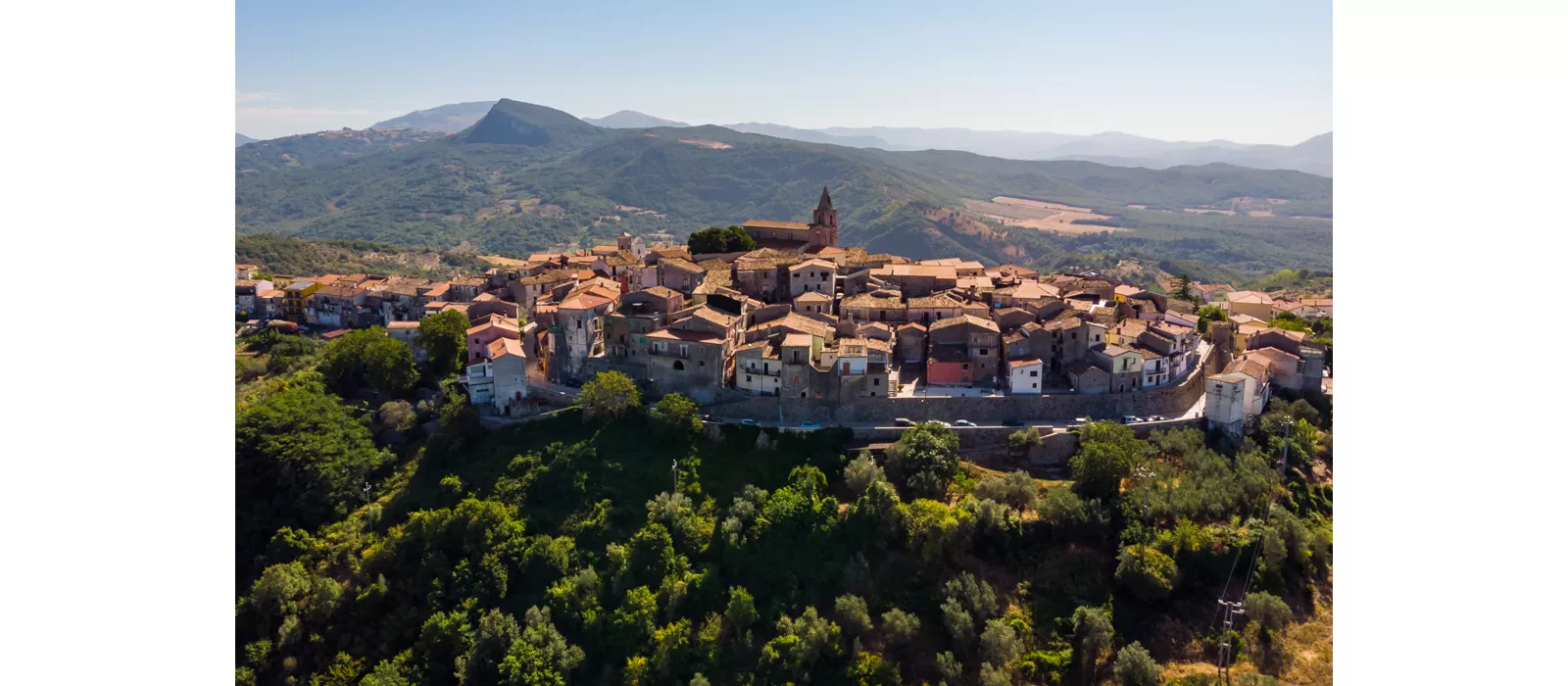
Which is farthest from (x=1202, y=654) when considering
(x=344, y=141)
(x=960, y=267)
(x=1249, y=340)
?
(x=344, y=141)

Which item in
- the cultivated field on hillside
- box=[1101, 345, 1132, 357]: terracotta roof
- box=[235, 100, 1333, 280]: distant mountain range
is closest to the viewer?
box=[1101, 345, 1132, 357]: terracotta roof

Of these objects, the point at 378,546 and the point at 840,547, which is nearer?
the point at 840,547

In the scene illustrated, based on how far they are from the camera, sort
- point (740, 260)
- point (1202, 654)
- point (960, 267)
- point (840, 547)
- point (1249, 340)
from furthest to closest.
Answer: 1. point (960, 267)
2. point (740, 260)
3. point (1249, 340)
4. point (840, 547)
5. point (1202, 654)

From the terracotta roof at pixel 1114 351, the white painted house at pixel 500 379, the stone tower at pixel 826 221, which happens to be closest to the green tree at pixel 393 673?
the white painted house at pixel 500 379

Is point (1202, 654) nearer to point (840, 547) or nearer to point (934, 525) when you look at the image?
point (934, 525)

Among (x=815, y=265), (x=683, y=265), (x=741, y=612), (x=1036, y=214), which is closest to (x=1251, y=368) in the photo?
(x=815, y=265)

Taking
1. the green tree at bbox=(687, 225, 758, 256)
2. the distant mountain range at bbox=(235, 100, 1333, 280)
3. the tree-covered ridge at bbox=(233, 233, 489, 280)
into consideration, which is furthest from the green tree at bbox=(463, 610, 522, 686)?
the distant mountain range at bbox=(235, 100, 1333, 280)

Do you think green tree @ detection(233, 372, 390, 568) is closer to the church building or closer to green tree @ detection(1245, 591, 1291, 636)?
the church building
